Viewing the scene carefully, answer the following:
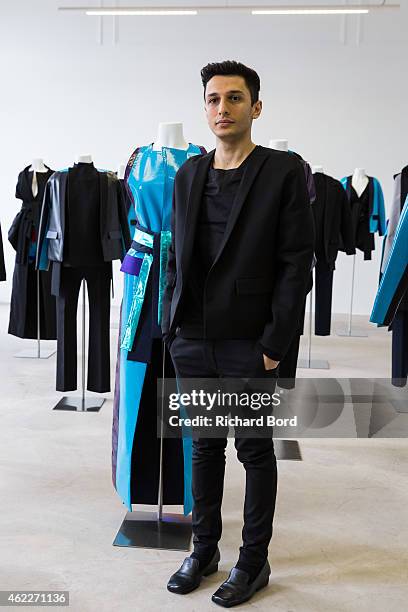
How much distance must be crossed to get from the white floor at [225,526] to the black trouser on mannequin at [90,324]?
232mm

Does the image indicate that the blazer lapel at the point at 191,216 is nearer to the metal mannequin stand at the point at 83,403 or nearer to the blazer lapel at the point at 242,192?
the blazer lapel at the point at 242,192

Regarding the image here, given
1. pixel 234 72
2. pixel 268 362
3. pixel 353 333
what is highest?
pixel 234 72

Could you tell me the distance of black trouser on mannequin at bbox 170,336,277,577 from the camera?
2.20 meters

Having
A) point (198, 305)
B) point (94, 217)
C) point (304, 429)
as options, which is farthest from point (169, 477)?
point (94, 217)

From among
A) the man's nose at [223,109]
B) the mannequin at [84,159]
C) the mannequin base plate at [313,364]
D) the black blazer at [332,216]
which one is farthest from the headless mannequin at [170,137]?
the mannequin base plate at [313,364]

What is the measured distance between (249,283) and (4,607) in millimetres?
1214

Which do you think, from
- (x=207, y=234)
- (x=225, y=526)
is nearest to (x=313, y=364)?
(x=225, y=526)

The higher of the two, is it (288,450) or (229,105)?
(229,105)

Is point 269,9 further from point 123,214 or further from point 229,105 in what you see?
point 229,105

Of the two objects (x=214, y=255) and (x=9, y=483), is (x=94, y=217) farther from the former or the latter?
(x=214, y=255)

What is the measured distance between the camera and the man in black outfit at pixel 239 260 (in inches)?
83.1

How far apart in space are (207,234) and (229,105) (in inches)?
14.4

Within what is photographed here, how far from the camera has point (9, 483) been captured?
129 inches

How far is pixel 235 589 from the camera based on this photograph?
7.58ft
